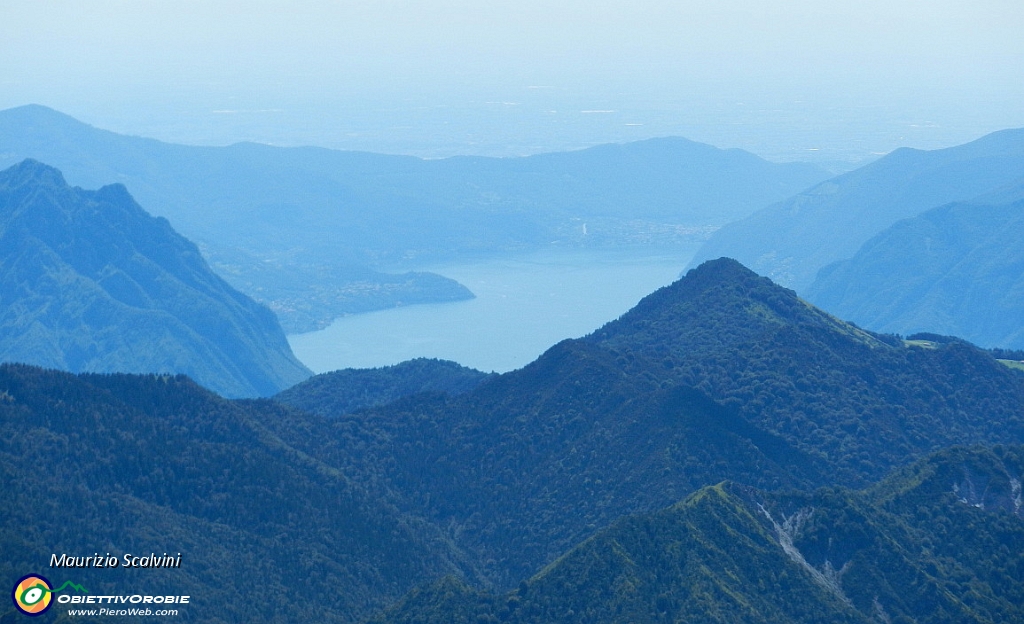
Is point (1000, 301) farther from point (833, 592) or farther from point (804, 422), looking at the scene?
point (833, 592)

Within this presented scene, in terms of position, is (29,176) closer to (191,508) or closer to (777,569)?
(191,508)

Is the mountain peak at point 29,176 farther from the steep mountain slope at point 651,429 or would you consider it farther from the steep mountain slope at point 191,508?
the steep mountain slope at point 191,508

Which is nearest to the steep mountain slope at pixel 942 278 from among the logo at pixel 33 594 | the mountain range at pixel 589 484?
the mountain range at pixel 589 484

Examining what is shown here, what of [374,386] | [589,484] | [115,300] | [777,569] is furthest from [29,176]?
[777,569]

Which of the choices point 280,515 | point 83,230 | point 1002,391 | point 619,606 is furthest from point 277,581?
point 83,230

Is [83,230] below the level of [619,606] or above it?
above

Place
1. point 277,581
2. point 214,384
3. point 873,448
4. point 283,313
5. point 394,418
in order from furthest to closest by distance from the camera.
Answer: point 283,313, point 214,384, point 394,418, point 873,448, point 277,581

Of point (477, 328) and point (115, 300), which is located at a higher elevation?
point (115, 300)
